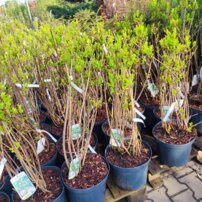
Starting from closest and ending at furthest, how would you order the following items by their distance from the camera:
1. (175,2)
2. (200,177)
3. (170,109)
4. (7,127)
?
1. (7,127)
2. (170,109)
3. (200,177)
4. (175,2)

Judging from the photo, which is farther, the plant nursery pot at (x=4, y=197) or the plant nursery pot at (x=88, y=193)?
the plant nursery pot at (x=4, y=197)

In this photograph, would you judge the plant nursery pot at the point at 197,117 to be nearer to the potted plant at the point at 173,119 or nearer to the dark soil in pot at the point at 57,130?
the potted plant at the point at 173,119

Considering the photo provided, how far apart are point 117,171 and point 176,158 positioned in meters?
0.61

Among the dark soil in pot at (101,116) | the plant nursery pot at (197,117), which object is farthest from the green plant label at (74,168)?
the plant nursery pot at (197,117)

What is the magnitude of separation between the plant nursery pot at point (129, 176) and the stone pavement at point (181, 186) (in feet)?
0.81

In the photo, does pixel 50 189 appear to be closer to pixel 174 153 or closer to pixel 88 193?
pixel 88 193

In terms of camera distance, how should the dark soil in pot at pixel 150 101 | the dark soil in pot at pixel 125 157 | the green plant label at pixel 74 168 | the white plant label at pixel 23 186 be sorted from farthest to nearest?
the dark soil in pot at pixel 150 101
the dark soil in pot at pixel 125 157
the green plant label at pixel 74 168
the white plant label at pixel 23 186

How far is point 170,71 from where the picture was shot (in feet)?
6.35

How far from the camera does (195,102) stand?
257 centimetres

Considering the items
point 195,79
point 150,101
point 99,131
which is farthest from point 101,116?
point 195,79

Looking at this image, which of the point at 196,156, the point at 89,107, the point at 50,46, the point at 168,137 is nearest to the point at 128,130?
the point at 168,137

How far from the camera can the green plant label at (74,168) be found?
1743mm

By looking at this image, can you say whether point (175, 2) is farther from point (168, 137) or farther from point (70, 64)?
point (70, 64)

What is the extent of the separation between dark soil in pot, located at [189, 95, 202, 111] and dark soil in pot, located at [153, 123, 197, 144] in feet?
1.35
